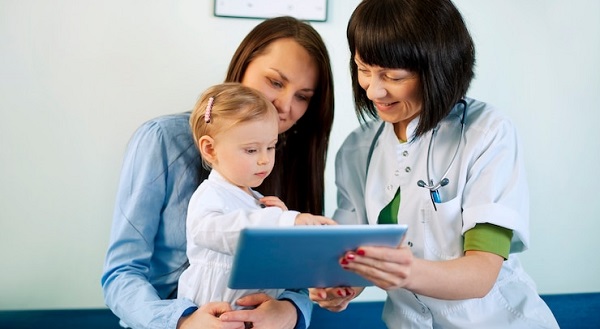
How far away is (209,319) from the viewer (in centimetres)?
152

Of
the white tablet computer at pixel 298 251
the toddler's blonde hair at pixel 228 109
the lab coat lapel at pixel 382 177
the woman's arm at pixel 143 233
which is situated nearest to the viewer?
the white tablet computer at pixel 298 251

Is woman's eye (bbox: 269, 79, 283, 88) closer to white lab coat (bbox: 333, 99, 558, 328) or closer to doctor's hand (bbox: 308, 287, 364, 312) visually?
white lab coat (bbox: 333, 99, 558, 328)

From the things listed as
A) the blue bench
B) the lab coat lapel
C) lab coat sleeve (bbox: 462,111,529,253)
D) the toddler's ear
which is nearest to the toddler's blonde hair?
the toddler's ear

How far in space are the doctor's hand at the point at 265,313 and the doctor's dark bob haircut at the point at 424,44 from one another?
1.70ft

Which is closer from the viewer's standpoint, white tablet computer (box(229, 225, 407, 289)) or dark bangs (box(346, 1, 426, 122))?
white tablet computer (box(229, 225, 407, 289))

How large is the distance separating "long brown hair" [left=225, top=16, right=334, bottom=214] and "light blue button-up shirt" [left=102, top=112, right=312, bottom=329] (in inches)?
8.6

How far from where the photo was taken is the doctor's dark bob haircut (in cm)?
160

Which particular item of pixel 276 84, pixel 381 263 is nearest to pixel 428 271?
pixel 381 263

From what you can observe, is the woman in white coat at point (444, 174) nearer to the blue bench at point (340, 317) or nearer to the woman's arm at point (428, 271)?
the woman's arm at point (428, 271)

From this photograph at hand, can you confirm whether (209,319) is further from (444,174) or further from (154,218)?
(444,174)

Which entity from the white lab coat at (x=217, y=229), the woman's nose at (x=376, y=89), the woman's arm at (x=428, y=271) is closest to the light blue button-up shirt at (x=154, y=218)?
the white lab coat at (x=217, y=229)

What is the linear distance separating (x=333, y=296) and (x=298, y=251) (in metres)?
0.44

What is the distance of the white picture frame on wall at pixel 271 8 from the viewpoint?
2485mm

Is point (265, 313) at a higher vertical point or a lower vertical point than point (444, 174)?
lower
